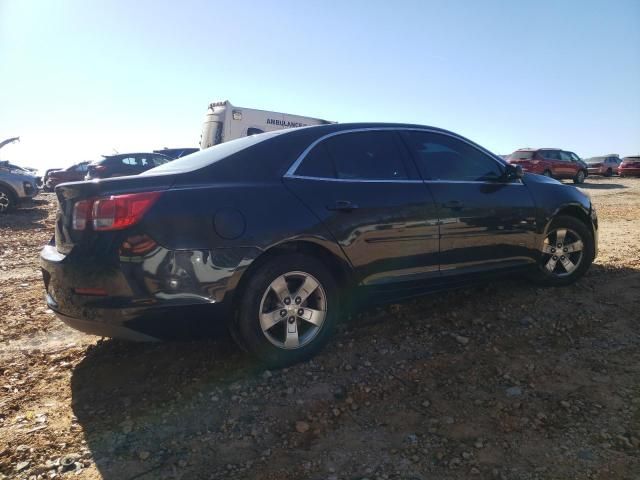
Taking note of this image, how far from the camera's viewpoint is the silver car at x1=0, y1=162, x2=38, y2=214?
1219 centimetres

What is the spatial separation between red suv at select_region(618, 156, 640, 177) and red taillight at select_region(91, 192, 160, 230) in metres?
30.1

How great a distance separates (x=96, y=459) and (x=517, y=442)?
202 centimetres

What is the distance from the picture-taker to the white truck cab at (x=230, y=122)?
16.4m

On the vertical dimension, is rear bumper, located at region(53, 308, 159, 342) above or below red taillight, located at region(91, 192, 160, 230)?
below

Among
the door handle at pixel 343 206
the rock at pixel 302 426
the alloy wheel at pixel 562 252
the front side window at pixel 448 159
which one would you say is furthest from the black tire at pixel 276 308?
the alloy wheel at pixel 562 252

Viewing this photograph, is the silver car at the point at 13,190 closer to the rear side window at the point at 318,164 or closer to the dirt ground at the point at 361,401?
the dirt ground at the point at 361,401

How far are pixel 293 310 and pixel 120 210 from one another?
119 cm

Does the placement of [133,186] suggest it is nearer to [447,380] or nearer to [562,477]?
[447,380]

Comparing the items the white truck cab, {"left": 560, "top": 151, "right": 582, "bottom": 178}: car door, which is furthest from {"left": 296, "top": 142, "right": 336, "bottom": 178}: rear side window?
{"left": 560, "top": 151, "right": 582, "bottom": 178}: car door

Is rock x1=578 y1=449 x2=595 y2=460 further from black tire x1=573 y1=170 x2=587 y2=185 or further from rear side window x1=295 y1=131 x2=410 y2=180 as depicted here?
black tire x1=573 y1=170 x2=587 y2=185

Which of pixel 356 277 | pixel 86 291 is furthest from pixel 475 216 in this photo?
pixel 86 291

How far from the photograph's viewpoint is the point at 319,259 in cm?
308

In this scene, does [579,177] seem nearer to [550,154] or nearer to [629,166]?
[550,154]

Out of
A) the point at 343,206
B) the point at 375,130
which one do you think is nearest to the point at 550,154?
the point at 375,130
